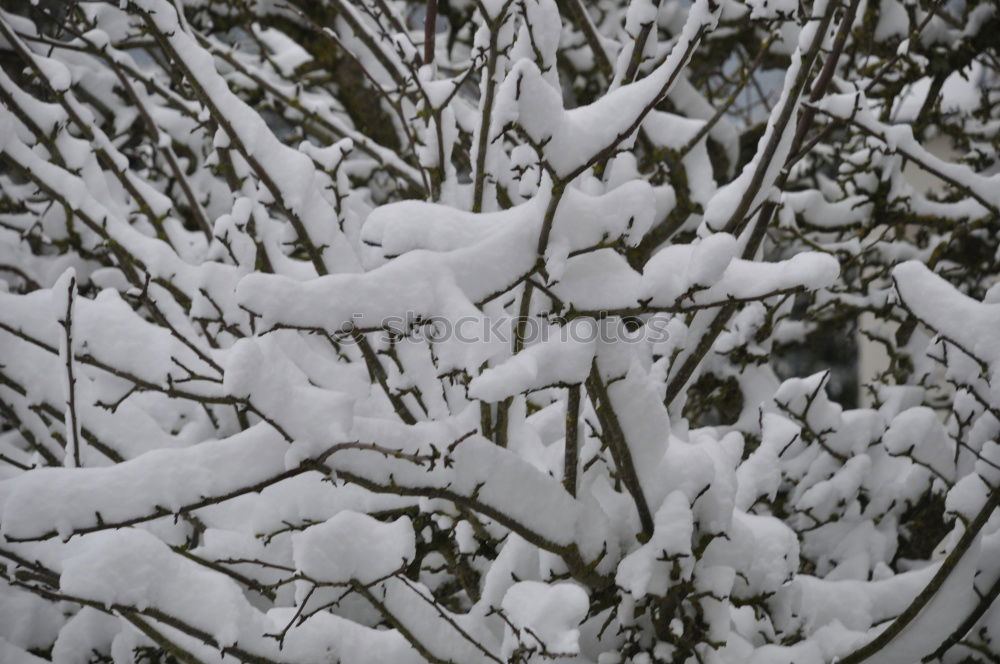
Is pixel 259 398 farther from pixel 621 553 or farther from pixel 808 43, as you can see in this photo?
pixel 808 43

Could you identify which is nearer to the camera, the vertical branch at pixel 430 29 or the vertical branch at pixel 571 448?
the vertical branch at pixel 571 448

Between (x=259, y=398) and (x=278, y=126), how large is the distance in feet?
15.7

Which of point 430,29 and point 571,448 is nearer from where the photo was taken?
point 571,448

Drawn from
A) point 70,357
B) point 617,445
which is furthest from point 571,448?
point 70,357

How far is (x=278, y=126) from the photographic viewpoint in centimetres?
543

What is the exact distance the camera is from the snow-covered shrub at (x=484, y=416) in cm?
109

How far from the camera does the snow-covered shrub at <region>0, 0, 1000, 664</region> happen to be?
1.09 meters

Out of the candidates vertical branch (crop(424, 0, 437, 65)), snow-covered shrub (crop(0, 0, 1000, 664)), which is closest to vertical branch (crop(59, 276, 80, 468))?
snow-covered shrub (crop(0, 0, 1000, 664))

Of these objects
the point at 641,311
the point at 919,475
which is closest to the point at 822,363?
the point at 919,475

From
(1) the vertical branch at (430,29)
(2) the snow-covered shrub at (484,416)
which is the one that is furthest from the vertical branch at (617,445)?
(1) the vertical branch at (430,29)

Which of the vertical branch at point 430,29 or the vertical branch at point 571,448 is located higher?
the vertical branch at point 430,29

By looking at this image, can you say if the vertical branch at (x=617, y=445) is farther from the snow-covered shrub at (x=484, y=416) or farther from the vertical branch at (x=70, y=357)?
the vertical branch at (x=70, y=357)

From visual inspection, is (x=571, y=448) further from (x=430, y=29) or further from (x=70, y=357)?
(x=430, y=29)

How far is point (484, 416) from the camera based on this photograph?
1482mm
